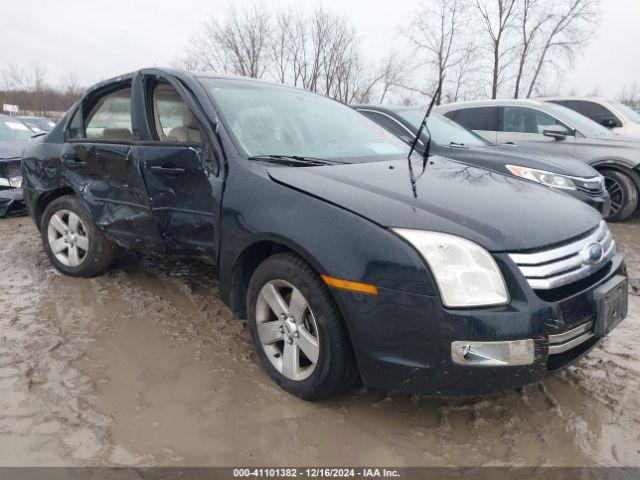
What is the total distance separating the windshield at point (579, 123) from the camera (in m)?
6.71

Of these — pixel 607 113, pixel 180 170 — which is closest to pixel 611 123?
pixel 607 113

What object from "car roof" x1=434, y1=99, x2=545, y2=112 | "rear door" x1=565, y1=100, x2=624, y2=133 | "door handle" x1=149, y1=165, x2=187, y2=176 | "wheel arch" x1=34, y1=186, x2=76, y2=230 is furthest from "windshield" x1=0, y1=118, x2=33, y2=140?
"rear door" x1=565, y1=100, x2=624, y2=133

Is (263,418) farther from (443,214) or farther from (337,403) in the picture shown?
(443,214)

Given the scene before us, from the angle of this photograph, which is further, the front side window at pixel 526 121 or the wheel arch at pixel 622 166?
the front side window at pixel 526 121

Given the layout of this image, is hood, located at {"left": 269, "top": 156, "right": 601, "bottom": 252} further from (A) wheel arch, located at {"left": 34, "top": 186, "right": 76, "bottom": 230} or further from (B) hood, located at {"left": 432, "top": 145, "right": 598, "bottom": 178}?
(B) hood, located at {"left": 432, "top": 145, "right": 598, "bottom": 178}

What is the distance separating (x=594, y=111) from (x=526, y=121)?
1830 millimetres

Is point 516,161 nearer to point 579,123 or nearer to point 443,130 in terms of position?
point 443,130

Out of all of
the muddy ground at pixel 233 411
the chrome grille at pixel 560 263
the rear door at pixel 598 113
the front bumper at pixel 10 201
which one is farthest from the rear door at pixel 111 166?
the rear door at pixel 598 113

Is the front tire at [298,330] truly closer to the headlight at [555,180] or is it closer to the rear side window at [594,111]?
the headlight at [555,180]

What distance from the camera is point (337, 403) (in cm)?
233

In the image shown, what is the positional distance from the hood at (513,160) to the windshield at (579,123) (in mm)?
1695

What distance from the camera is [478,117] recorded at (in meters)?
7.59

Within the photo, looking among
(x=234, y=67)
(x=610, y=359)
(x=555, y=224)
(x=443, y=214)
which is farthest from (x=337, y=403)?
(x=234, y=67)

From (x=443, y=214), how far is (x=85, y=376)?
6.63ft
